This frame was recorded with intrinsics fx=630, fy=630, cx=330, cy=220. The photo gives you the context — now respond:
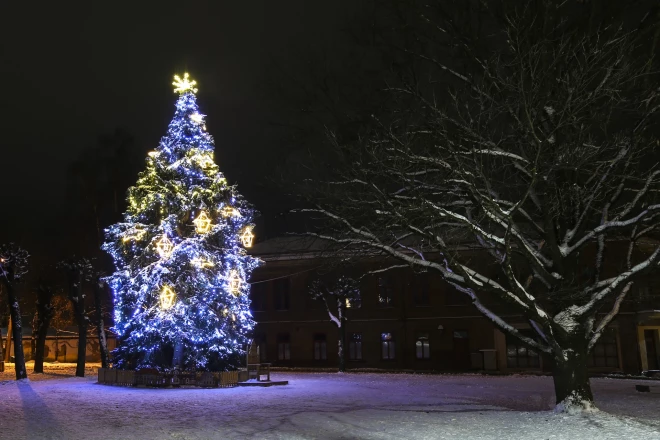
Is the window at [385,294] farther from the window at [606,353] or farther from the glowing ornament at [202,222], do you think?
the glowing ornament at [202,222]

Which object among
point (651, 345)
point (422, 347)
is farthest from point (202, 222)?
point (651, 345)

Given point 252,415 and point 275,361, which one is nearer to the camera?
point 252,415

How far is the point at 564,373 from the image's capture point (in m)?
15.9

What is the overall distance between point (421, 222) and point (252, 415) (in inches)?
267

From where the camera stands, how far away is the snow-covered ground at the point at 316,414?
1323 centimetres

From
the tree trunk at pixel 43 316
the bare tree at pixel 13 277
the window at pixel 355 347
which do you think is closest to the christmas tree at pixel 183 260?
the bare tree at pixel 13 277

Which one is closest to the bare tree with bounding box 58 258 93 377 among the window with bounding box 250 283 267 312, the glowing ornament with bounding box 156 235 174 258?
the glowing ornament with bounding box 156 235 174 258

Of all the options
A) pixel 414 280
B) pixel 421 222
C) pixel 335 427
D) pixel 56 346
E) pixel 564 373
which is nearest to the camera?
pixel 335 427

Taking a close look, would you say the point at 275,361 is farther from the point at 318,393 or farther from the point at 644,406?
the point at 644,406

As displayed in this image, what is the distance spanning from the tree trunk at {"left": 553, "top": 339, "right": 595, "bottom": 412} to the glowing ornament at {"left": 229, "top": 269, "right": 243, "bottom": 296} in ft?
54.4

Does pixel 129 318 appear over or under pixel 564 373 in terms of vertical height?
over

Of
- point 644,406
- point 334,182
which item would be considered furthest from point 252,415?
point 644,406

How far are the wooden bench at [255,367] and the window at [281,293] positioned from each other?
55.8 feet

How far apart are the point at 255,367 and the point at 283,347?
65.3 ft
